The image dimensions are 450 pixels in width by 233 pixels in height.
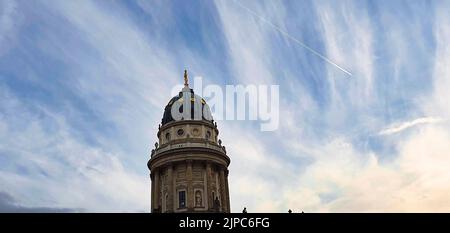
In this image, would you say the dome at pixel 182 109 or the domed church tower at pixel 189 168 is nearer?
the domed church tower at pixel 189 168


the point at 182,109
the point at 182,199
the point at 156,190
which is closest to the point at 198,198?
the point at 182,199

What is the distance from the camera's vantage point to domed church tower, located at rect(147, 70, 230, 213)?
175 ft

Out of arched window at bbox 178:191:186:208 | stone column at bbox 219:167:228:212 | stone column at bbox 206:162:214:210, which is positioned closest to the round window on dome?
stone column at bbox 206:162:214:210

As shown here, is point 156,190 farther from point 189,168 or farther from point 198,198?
point 198,198

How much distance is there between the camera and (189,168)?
54031 millimetres

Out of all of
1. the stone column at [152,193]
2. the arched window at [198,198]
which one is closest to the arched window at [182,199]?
the arched window at [198,198]

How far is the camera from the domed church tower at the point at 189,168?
53375 mm

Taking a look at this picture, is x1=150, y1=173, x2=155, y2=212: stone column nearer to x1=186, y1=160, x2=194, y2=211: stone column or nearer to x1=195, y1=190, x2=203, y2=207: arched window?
x1=186, y1=160, x2=194, y2=211: stone column

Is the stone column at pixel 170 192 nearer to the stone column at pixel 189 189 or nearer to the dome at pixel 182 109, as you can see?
the stone column at pixel 189 189
